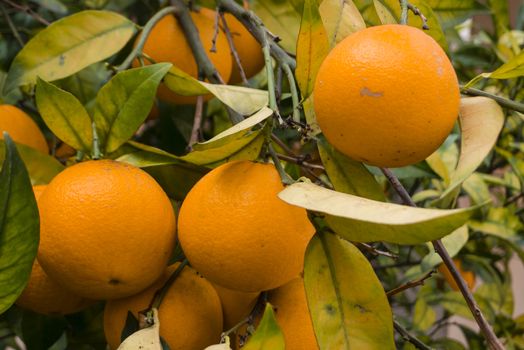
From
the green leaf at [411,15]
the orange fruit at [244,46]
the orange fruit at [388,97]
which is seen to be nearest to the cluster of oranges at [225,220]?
the orange fruit at [388,97]

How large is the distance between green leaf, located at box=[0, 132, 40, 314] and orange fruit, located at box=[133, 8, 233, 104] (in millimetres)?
359

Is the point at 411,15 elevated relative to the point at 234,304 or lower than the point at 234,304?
elevated

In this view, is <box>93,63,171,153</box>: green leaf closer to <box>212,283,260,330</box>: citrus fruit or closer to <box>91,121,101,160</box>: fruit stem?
Result: <box>91,121,101,160</box>: fruit stem

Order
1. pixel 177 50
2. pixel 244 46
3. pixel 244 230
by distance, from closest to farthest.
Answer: pixel 244 230, pixel 177 50, pixel 244 46

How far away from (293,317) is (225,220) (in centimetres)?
12

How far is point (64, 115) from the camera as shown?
0.65 metres

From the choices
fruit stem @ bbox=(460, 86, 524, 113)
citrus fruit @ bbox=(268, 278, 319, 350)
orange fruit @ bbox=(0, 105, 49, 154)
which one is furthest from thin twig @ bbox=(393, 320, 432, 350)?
orange fruit @ bbox=(0, 105, 49, 154)

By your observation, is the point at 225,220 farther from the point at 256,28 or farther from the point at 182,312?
the point at 256,28

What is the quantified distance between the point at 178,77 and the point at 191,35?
0.21 m

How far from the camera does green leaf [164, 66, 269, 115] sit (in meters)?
0.57

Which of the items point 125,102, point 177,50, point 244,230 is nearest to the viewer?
point 244,230

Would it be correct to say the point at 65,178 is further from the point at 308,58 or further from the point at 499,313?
the point at 499,313

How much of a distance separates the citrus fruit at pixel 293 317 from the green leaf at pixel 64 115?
0.24 m

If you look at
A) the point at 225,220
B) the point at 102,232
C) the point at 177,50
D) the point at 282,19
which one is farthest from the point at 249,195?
the point at 282,19
